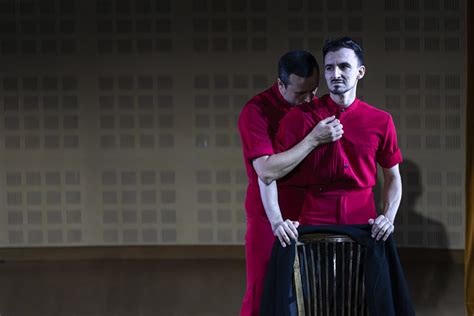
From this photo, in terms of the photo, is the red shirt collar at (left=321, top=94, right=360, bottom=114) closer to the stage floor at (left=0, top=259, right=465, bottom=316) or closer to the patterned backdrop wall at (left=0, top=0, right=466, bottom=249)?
the stage floor at (left=0, top=259, right=465, bottom=316)

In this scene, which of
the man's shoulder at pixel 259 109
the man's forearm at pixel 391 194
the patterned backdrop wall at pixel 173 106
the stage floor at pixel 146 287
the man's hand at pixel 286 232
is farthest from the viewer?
the patterned backdrop wall at pixel 173 106

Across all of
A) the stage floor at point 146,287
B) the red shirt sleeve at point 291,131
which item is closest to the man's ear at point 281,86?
the red shirt sleeve at point 291,131

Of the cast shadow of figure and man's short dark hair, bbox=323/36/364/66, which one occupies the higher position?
man's short dark hair, bbox=323/36/364/66

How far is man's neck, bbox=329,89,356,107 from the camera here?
213cm

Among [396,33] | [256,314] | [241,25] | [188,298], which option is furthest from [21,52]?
[256,314]

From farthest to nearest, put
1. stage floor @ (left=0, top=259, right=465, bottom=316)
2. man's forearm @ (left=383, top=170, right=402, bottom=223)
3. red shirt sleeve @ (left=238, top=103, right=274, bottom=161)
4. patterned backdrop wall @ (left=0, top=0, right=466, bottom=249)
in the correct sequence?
patterned backdrop wall @ (left=0, top=0, right=466, bottom=249)
stage floor @ (left=0, top=259, right=465, bottom=316)
red shirt sleeve @ (left=238, top=103, right=274, bottom=161)
man's forearm @ (left=383, top=170, right=402, bottom=223)

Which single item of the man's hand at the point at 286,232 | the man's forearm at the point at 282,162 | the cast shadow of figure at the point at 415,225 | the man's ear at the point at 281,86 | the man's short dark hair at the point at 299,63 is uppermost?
the man's short dark hair at the point at 299,63

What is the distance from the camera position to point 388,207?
218 cm

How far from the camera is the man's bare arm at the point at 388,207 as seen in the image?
2.09 meters

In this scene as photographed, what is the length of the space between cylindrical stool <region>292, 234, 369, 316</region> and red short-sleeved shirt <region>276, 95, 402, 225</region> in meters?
0.14

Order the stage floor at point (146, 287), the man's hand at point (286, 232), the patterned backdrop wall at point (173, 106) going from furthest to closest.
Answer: the patterned backdrop wall at point (173, 106), the stage floor at point (146, 287), the man's hand at point (286, 232)

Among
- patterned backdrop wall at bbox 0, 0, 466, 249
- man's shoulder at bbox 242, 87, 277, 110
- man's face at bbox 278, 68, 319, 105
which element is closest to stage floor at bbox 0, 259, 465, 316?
patterned backdrop wall at bbox 0, 0, 466, 249

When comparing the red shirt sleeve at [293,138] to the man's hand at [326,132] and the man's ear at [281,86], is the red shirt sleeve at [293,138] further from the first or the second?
the man's ear at [281,86]

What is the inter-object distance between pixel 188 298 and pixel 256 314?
2309 millimetres
